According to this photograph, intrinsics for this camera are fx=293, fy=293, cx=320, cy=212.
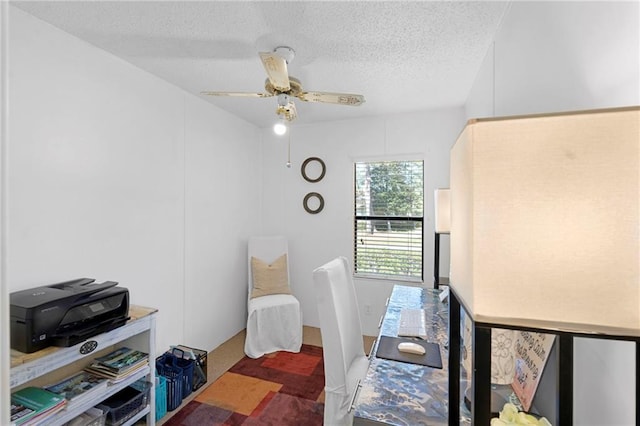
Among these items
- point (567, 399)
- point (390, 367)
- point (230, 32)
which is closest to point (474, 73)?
point (230, 32)

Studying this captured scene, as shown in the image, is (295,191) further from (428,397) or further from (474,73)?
(428,397)

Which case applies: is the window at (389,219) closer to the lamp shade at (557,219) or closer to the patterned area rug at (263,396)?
the patterned area rug at (263,396)

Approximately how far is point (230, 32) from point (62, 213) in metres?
1.54

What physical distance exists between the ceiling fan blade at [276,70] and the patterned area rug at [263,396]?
2327mm

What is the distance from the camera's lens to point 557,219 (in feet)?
1.76

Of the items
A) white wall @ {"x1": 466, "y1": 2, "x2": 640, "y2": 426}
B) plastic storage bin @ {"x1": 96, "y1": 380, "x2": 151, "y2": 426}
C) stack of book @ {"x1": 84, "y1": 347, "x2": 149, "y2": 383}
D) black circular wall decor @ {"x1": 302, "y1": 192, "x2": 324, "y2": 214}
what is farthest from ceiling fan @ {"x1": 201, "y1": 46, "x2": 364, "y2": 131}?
plastic storage bin @ {"x1": 96, "y1": 380, "x2": 151, "y2": 426}

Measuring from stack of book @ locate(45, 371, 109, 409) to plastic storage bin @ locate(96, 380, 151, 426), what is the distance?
168 millimetres

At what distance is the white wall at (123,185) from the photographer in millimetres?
1674

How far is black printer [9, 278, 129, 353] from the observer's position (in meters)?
1.40

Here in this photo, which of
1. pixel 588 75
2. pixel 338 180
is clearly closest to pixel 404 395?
pixel 588 75

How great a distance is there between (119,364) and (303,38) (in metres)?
2.35

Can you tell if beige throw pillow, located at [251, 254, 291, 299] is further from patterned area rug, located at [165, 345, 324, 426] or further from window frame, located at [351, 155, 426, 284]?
window frame, located at [351, 155, 426, 284]

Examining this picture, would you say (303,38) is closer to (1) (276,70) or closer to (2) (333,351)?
(1) (276,70)

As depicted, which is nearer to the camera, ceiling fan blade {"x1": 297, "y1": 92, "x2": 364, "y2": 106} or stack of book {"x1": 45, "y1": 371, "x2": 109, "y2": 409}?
stack of book {"x1": 45, "y1": 371, "x2": 109, "y2": 409}
